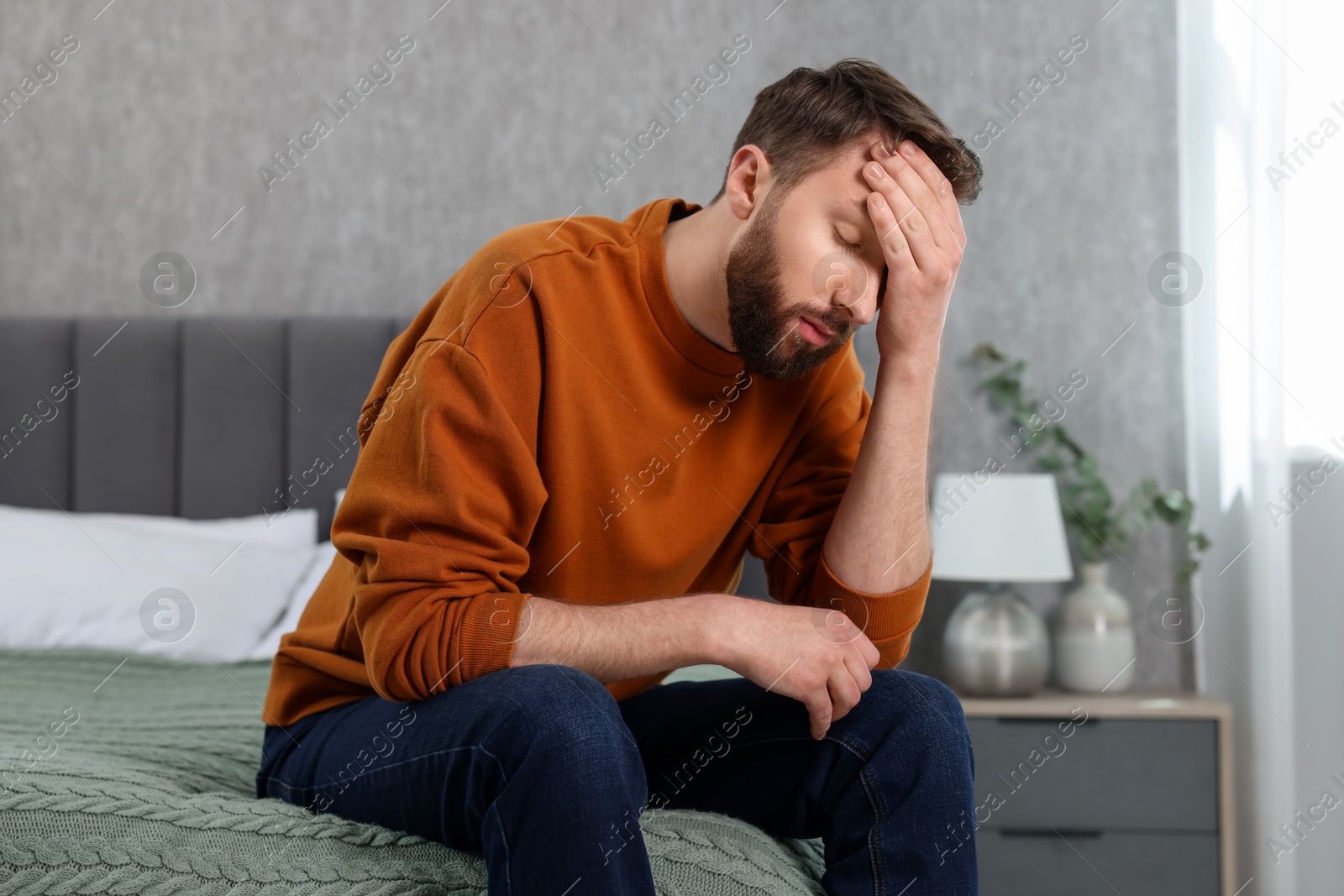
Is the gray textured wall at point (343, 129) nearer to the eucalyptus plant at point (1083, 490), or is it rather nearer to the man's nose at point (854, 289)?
the eucalyptus plant at point (1083, 490)

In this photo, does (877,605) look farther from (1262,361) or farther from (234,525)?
(234,525)

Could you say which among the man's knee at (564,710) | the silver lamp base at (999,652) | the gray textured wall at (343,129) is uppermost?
the gray textured wall at (343,129)

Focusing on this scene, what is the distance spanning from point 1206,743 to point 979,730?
412 mm

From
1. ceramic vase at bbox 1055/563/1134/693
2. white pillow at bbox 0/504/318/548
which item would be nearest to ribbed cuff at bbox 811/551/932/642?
ceramic vase at bbox 1055/563/1134/693

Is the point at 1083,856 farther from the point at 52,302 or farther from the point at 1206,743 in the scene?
the point at 52,302

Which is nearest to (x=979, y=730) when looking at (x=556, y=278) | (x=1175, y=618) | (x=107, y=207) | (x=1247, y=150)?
(x=1175, y=618)

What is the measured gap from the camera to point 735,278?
41.9 inches

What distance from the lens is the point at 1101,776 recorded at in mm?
1892

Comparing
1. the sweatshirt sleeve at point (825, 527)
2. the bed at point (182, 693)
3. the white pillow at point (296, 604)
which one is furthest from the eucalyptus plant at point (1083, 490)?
the white pillow at point (296, 604)

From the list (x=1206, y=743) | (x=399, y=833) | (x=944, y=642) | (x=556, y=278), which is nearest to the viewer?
(x=399, y=833)

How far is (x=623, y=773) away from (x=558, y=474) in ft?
1.14

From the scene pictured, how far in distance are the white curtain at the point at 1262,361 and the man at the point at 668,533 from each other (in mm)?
928

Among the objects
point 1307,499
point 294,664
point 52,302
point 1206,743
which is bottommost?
point 1206,743

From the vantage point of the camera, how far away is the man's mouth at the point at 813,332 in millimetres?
1031
